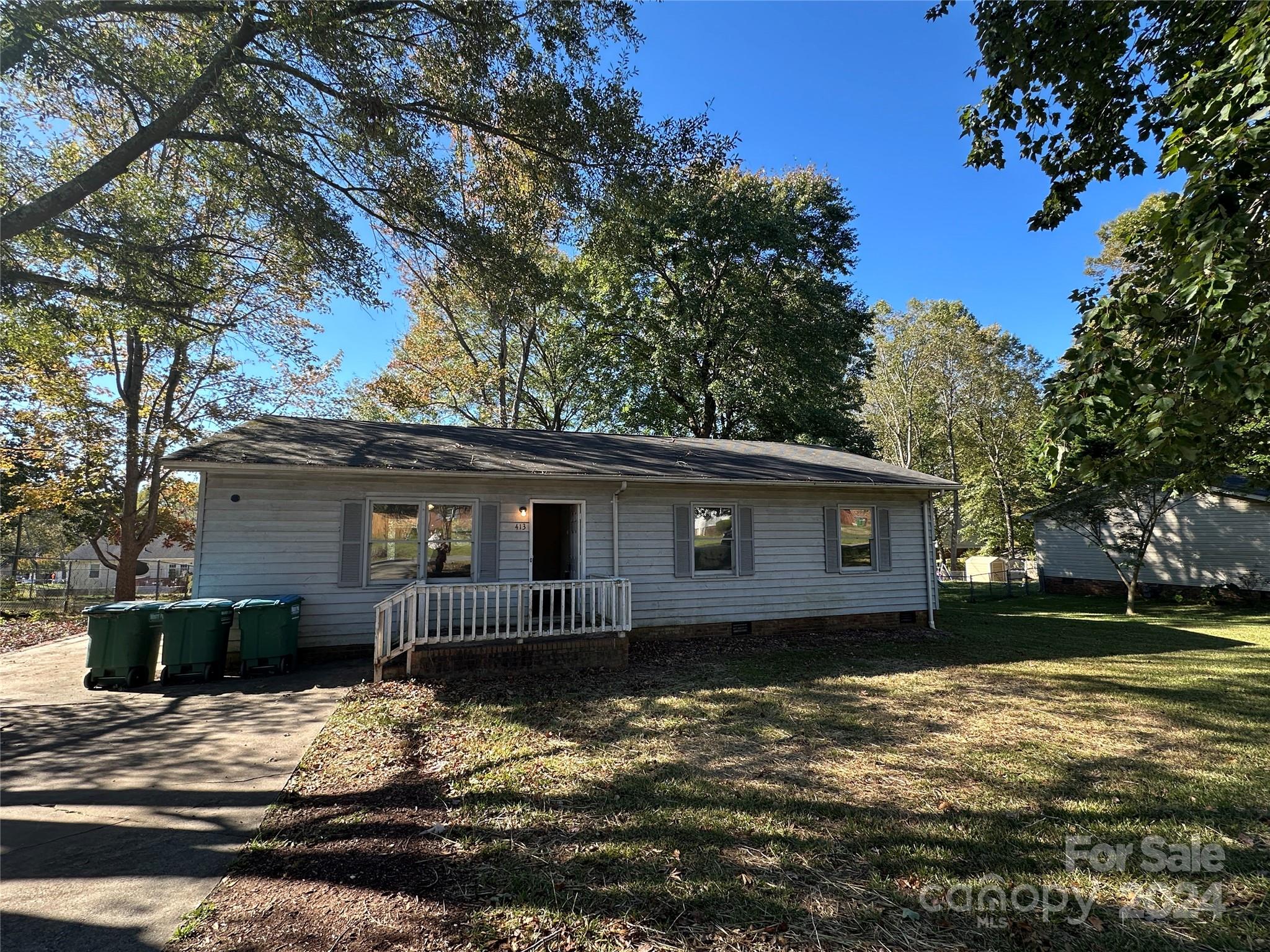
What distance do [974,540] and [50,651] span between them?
5064 centimetres

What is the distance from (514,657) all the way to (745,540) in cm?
495

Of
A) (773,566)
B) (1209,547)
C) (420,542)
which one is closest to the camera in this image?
(420,542)

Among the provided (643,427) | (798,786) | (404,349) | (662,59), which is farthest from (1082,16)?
(404,349)

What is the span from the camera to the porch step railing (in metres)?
7.09

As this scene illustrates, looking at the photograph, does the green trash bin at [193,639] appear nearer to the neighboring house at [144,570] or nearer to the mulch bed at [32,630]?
the mulch bed at [32,630]

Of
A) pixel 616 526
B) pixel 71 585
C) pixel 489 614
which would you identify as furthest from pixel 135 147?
pixel 71 585

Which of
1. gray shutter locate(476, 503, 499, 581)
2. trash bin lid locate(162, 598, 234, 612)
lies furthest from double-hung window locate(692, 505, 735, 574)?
trash bin lid locate(162, 598, 234, 612)

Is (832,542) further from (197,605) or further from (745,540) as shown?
(197,605)

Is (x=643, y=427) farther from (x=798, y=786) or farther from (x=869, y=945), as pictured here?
(x=869, y=945)

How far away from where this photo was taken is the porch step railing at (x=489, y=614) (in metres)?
7.09

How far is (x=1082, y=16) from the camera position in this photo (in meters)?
5.01

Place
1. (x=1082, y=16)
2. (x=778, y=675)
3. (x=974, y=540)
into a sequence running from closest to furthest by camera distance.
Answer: (x=1082, y=16)
(x=778, y=675)
(x=974, y=540)

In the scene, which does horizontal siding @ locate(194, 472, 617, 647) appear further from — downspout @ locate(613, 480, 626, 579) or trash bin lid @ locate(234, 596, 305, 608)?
downspout @ locate(613, 480, 626, 579)

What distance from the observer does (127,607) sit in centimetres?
679
